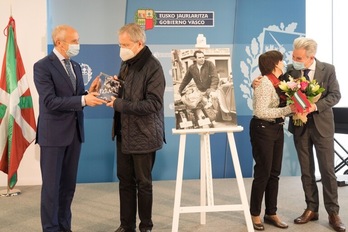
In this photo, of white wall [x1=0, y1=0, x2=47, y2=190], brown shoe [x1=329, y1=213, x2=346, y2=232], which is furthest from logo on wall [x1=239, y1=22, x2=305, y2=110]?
white wall [x1=0, y1=0, x2=47, y2=190]

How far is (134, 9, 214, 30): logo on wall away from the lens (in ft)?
17.6

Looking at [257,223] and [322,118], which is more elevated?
[322,118]

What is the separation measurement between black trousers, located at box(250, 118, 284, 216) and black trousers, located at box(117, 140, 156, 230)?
87 cm

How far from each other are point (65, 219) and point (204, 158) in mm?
1205

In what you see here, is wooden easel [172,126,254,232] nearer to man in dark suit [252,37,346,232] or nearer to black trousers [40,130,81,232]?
man in dark suit [252,37,346,232]

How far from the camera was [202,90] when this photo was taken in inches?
134

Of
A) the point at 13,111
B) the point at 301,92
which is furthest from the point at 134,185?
the point at 13,111

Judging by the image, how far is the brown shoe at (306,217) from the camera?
373 cm

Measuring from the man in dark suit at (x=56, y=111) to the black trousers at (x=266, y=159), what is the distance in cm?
129

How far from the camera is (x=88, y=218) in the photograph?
3992mm

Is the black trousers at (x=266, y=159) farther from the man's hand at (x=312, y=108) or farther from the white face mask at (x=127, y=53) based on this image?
the white face mask at (x=127, y=53)

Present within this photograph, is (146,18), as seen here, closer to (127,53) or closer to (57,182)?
(127,53)

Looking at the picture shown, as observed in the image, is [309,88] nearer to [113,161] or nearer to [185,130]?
[185,130]

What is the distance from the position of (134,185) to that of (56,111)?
0.82 meters
